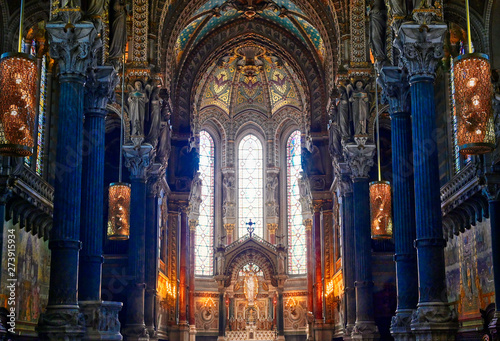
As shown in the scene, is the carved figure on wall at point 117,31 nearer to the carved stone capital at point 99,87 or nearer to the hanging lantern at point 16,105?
the carved stone capital at point 99,87

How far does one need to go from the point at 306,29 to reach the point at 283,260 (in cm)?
1385

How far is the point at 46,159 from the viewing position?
23062mm

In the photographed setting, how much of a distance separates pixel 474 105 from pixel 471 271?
32.2 feet

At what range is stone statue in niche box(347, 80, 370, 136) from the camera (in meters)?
26.7

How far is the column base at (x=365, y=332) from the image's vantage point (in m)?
24.9

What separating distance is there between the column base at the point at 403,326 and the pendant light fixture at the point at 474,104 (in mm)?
4636

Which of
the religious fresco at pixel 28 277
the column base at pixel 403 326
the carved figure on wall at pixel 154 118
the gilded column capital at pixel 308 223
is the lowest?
the column base at pixel 403 326

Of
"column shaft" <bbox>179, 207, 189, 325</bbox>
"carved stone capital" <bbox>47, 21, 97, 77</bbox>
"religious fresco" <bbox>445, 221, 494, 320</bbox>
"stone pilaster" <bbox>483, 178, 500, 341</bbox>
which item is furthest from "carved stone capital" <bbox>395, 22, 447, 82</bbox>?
"column shaft" <bbox>179, 207, 189, 325</bbox>

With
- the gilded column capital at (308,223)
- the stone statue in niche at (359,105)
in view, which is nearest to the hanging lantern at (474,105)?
the stone statue in niche at (359,105)

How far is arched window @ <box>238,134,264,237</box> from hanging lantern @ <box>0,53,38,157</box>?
107ft

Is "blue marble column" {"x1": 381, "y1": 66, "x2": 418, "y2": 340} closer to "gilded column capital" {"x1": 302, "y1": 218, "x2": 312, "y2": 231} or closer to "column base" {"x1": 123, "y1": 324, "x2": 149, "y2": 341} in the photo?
"column base" {"x1": 123, "y1": 324, "x2": 149, "y2": 341}

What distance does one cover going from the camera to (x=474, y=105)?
12.7 meters

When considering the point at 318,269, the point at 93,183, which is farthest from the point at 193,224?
the point at 93,183

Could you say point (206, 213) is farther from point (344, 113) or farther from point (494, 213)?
A: point (494, 213)
